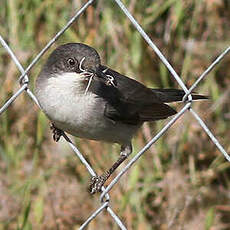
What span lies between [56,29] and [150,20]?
0.53 meters

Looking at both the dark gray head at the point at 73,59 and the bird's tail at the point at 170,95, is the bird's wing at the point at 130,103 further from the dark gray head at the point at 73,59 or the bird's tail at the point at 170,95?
the dark gray head at the point at 73,59

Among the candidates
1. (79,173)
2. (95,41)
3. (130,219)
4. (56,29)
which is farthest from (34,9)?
(130,219)

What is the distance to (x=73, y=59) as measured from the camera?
→ 2.55 meters

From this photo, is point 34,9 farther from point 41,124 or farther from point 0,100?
point 41,124

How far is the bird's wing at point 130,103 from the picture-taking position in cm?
288

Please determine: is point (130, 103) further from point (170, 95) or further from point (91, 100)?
point (91, 100)

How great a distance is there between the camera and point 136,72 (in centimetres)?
379

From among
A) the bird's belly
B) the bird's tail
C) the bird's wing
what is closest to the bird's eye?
the bird's belly

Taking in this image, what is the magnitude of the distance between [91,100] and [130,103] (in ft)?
1.33

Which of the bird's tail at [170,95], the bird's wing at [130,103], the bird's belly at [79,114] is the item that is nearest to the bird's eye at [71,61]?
the bird's belly at [79,114]

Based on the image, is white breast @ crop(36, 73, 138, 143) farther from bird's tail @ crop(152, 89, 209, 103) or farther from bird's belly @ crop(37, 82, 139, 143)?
bird's tail @ crop(152, 89, 209, 103)

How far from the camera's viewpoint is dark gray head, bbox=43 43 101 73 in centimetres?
245

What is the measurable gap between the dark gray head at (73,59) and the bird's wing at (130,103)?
22 cm

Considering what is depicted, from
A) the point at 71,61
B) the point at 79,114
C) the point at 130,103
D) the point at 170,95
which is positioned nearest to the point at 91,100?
the point at 79,114
